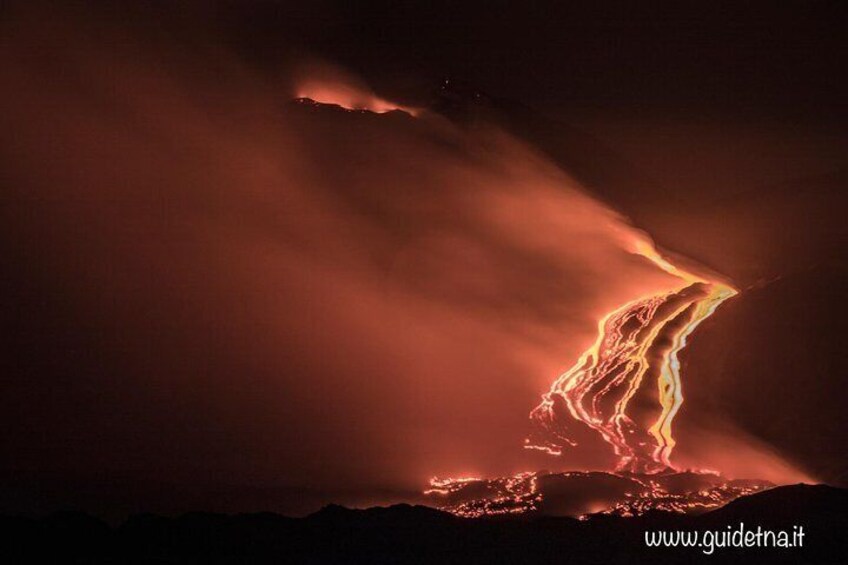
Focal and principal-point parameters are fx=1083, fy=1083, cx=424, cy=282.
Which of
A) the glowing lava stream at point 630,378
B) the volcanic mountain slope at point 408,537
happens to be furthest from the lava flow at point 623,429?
the volcanic mountain slope at point 408,537

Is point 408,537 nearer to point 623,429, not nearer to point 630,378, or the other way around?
point 623,429

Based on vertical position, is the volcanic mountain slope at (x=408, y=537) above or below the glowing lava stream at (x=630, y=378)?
below

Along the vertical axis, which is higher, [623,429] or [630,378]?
[630,378]

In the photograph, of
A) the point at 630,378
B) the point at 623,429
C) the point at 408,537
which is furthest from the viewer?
the point at 630,378

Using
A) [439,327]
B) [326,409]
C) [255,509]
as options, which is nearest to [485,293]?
[439,327]

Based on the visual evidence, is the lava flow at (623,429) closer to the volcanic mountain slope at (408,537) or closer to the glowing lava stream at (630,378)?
the glowing lava stream at (630,378)

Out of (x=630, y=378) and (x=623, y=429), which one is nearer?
(x=623, y=429)

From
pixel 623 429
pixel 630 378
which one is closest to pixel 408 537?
pixel 623 429
